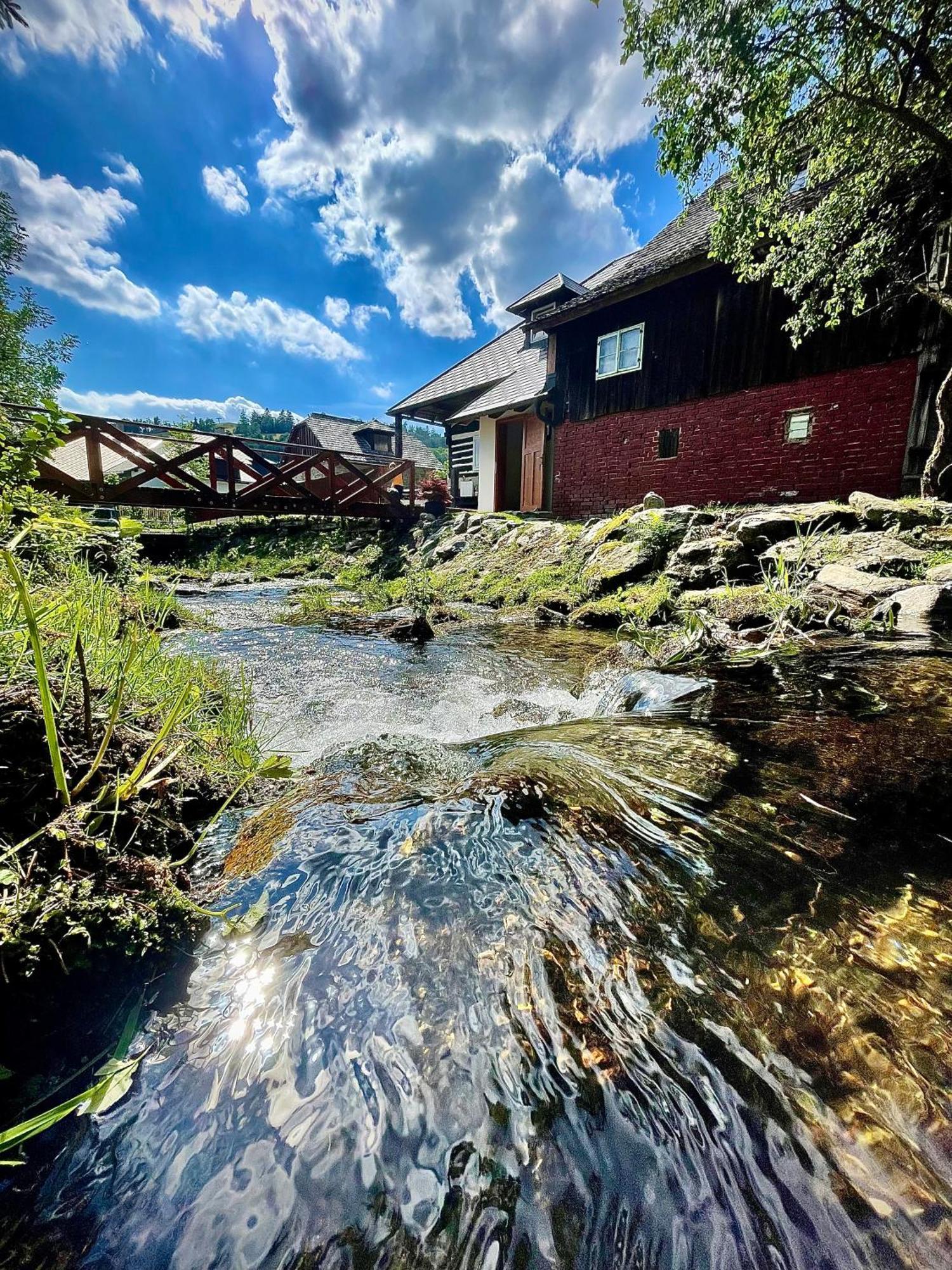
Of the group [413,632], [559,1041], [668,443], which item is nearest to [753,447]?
[668,443]

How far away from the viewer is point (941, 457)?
7.08 meters

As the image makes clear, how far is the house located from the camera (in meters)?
8.31

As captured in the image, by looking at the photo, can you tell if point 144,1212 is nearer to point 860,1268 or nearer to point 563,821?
point 860,1268

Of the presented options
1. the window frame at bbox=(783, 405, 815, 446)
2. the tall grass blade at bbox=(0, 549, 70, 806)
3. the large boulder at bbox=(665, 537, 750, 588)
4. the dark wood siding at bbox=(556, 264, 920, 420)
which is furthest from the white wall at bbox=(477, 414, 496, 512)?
the tall grass blade at bbox=(0, 549, 70, 806)

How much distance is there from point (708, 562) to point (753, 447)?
5.15 m

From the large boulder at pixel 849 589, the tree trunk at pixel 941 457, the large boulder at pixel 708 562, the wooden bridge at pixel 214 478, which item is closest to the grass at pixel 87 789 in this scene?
the large boulder at pixel 849 589

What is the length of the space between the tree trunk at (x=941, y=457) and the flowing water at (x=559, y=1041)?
726 cm

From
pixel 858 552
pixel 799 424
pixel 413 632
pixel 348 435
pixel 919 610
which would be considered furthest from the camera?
pixel 348 435

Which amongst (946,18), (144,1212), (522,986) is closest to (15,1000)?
(144,1212)

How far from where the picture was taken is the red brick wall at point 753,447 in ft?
27.4

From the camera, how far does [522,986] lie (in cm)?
117

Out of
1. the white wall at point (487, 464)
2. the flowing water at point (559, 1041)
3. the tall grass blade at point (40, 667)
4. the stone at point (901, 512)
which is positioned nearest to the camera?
the flowing water at point (559, 1041)

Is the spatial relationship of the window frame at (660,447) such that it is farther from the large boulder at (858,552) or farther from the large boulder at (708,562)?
the large boulder at (858,552)

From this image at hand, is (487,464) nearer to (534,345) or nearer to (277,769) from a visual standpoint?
(534,345)
